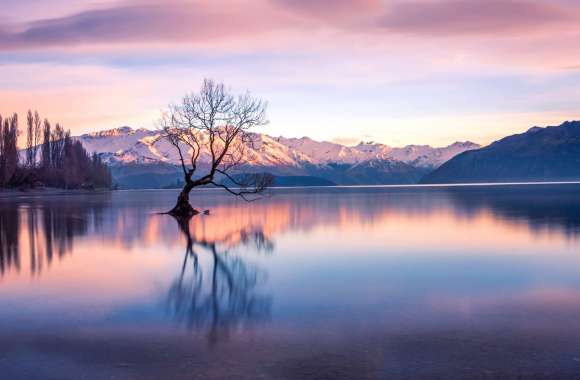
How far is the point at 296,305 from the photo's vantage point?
11875 mm

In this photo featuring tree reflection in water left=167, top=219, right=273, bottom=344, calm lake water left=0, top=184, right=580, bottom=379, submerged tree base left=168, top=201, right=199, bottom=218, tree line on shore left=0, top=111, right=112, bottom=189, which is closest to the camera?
calm lake water left=0, top=184, right=580, bottom=379

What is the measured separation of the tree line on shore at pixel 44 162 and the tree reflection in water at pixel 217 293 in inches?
3452

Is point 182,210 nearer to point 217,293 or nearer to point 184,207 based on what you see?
point 184,207

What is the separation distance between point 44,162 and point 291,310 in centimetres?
12830

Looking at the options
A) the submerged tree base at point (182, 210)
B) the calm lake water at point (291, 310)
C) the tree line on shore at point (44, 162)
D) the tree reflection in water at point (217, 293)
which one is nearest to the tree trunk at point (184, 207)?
the submerged tree base at point (182, 210)

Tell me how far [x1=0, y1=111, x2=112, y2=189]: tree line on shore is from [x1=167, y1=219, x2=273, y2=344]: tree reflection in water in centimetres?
8768

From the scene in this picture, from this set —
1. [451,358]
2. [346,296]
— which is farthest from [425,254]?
[451,358]

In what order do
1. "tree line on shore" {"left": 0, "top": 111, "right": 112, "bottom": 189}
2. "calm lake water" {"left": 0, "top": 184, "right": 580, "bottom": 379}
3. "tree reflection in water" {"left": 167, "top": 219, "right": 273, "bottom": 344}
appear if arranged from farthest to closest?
1. "tree line on shore" {"left": 0, "top": 111, "right": 112, "bottom": 189}
2. "tree reflection in water" {"left": 167, "top": 219, "right": 273, "bottom": 344}
3. "calm lake water" {"left": 0, "top": 184, "right": 580, "bottom": 379}

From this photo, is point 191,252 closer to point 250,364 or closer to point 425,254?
point 425,254

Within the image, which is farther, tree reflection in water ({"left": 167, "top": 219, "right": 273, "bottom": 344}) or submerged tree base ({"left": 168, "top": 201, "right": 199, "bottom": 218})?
submerged tree base ({"left": 168, "top": 201, "right": 199, "bottom": 218})

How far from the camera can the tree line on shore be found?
97312 mm

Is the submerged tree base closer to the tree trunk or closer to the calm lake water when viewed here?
the tree trunk

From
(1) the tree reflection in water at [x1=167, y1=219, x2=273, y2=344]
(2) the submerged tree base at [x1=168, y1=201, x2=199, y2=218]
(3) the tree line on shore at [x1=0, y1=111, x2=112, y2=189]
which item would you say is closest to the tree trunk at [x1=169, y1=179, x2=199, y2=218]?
(2) the submerged tree base at [x1=168, y1=201, x2=199, y2=218]

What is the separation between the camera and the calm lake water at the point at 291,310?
26.4 feet
